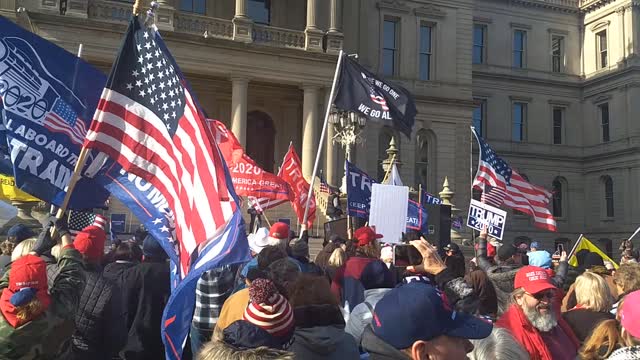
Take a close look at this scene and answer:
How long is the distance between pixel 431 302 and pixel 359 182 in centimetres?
1079

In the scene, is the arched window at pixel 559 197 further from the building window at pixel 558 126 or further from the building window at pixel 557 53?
the building window at pixel 557 53

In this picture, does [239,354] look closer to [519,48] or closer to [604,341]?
[604,341]

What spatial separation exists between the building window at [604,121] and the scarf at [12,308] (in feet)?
144

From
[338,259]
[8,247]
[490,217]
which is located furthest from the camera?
[490,217]

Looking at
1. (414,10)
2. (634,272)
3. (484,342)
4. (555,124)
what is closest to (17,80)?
(484,342)

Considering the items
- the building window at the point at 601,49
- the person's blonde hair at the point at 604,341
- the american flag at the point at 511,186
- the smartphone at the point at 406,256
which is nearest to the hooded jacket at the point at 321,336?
the person's blonde hair at the point at 604,341

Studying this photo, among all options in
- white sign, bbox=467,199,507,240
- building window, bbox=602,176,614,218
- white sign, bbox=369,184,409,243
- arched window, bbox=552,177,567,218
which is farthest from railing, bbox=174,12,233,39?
building window, bbox=602,176,614,218

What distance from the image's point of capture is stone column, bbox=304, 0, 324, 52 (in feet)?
84.7

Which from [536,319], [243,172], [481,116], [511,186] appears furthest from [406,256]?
[481,116]

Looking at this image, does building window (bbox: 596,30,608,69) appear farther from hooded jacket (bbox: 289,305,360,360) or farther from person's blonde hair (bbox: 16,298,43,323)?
person's blonde hair (bbox: 16,298,43,323)

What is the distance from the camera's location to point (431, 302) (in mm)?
2596

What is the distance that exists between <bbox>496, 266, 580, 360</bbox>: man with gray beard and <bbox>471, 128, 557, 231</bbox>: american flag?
10.2 meters

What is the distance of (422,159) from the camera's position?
32469 millimetres

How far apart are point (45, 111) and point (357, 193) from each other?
775cm
